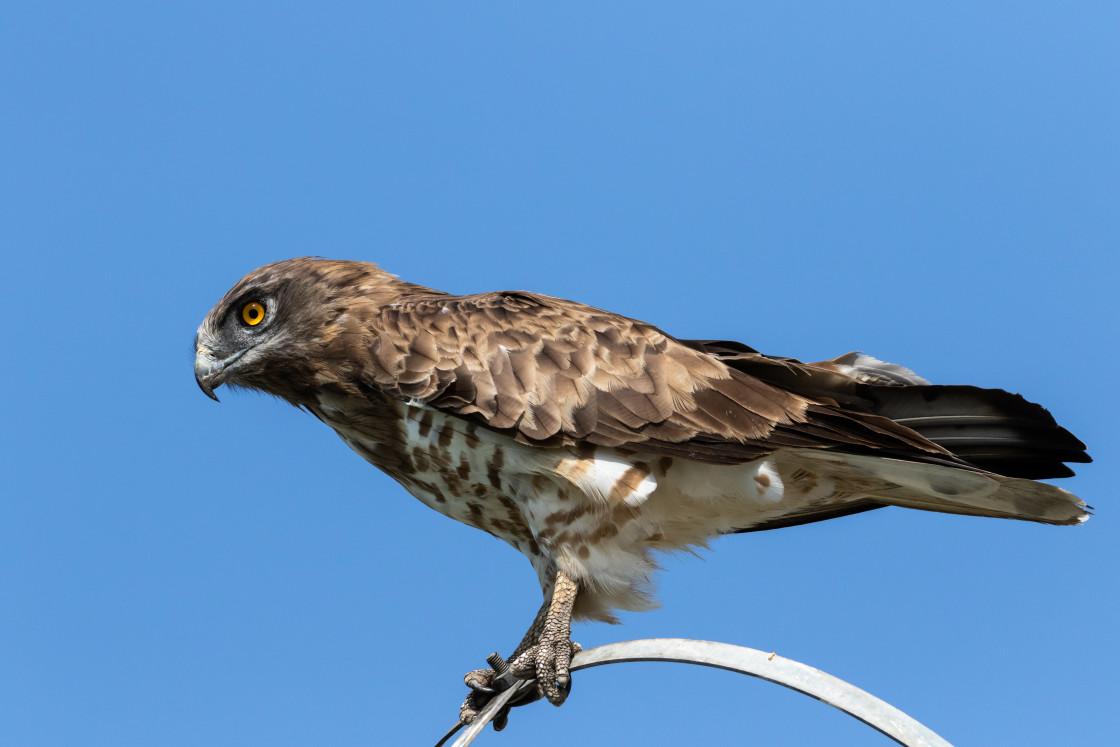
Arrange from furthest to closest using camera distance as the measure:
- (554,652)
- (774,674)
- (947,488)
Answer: (554,652)
(947,488)
(774,674)

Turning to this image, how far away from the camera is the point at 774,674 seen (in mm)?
4180

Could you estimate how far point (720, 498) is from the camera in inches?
211

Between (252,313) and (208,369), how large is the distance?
1.27 feet

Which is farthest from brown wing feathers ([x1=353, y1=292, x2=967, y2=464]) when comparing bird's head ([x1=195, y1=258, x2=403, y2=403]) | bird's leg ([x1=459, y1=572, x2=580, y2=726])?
bird's leg ([x1=459, y1=572, x2=580, y2=726])

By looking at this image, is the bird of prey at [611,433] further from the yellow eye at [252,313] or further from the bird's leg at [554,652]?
the yellow eye at [252,313]

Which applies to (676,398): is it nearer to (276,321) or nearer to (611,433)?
(611,433)

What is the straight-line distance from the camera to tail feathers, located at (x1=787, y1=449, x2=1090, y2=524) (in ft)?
15.9

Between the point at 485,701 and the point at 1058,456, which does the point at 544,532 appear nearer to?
the point at 485,701

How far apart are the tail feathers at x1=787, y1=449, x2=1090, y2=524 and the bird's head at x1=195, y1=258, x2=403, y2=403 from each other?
2520mm

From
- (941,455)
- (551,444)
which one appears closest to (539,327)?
(551,444)

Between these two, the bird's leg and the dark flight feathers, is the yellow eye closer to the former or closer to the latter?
the dark flight feathers

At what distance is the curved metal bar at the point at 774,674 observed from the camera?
3.81 metres

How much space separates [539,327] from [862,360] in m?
1.64

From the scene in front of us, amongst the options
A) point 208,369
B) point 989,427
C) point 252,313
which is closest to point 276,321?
point 252,313
